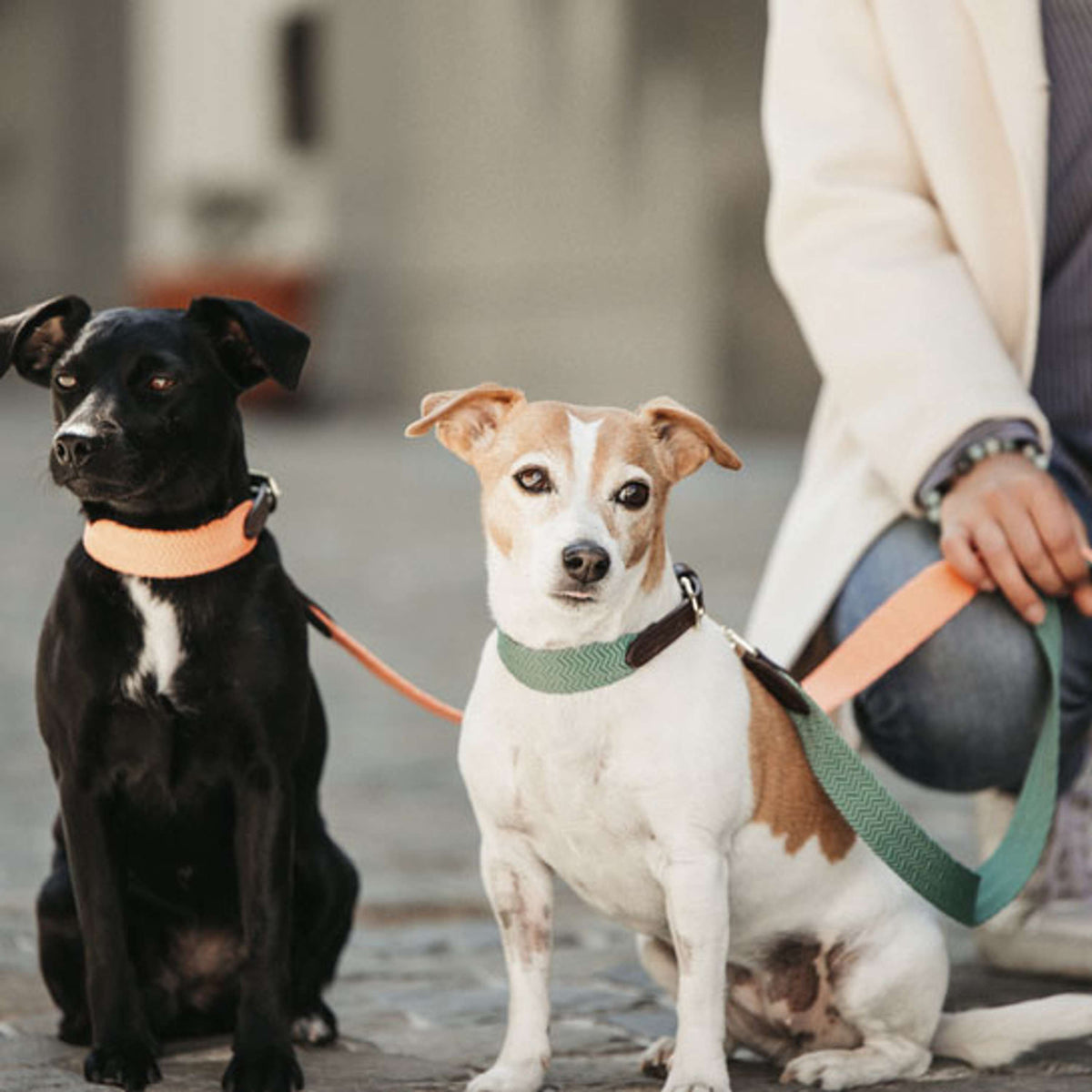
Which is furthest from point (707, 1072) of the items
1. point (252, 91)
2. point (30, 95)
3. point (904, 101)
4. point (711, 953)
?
point (30, 95)

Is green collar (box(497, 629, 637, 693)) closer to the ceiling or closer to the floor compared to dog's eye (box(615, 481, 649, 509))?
closer to the floor

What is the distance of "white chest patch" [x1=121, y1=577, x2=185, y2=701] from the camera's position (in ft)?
8.27

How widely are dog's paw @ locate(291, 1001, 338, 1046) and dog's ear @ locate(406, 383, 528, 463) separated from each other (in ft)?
2.80

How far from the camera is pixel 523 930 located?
251 cm

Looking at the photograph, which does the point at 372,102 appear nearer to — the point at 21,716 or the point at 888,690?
the point at 21,716

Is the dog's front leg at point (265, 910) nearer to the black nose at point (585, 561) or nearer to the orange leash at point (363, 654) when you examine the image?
the orange leash at point (363, 654)

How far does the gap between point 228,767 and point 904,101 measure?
5.17 feet

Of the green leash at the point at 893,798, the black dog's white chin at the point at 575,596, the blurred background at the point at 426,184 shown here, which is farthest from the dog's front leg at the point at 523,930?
the blurred background at the point at 426,184

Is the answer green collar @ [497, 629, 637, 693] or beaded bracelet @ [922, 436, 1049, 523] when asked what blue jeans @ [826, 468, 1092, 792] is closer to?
beaded bracelet @ [922, 436, 1049, 523]

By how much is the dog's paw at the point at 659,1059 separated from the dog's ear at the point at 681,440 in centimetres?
76

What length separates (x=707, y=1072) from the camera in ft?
7.72

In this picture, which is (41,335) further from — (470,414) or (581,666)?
(581,666)

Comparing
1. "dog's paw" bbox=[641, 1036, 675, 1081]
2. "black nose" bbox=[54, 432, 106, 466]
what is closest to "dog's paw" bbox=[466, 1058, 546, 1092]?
"dog's paw" bbox=[641, 1036, 675, 1081]

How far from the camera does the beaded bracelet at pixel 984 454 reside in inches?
120
